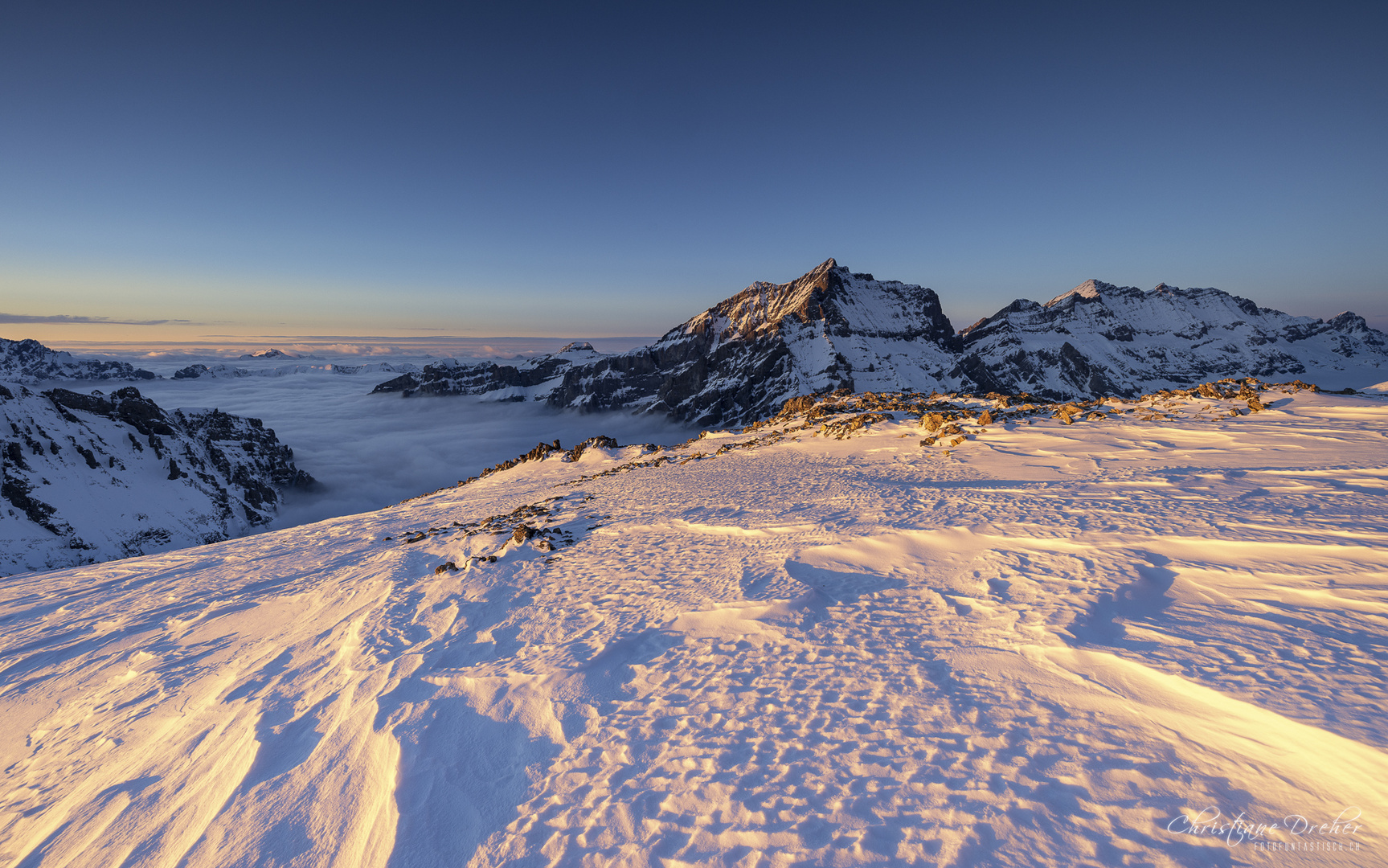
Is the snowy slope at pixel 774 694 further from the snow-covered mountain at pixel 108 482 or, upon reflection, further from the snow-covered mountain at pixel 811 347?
the snow-covered mountain at pixel 811 347

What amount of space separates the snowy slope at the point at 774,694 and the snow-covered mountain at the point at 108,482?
49.8 m

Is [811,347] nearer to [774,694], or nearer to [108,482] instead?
[108,482]

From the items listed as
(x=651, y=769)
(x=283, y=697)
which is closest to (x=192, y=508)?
(x=283, y=697)

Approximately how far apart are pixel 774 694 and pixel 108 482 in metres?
73.9

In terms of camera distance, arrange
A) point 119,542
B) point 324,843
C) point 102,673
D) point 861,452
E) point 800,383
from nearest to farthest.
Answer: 1. point 324,843
2. point 102,673
3. point 861,452
4. point 119,542
5. point 800,383

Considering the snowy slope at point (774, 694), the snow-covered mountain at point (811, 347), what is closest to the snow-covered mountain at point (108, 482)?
the snowy slope at point (774, 694)

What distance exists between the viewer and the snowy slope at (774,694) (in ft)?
10.7

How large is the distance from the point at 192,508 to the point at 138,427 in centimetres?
1179

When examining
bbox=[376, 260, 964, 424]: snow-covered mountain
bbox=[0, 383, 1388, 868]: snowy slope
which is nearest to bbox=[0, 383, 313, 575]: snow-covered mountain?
bbox=[0, 383, 1388, 868]: snowy slope

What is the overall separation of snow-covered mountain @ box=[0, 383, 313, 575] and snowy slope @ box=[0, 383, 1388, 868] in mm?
49846

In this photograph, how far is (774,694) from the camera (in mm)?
4699

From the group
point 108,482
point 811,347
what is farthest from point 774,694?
point 811,347

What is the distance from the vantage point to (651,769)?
3889mm

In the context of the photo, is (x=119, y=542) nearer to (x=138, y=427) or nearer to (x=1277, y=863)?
(x=138, y=427)
